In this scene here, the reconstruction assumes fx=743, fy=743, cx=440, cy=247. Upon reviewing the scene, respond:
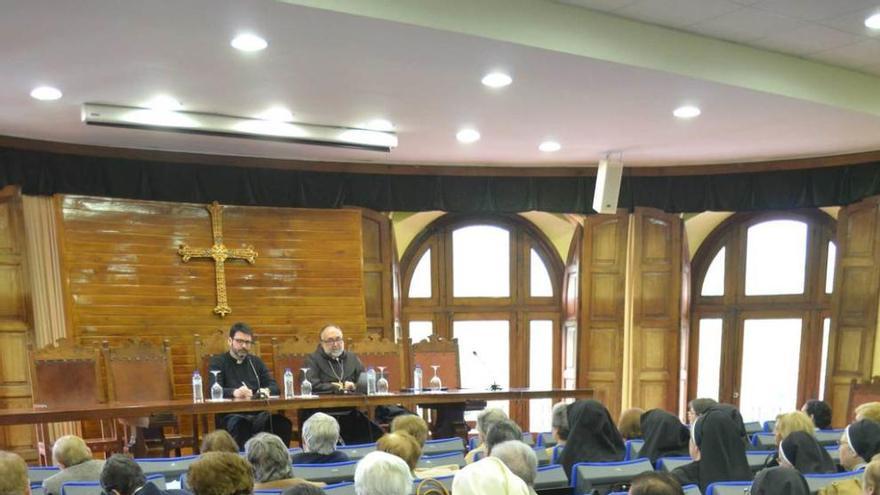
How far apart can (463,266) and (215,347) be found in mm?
3965

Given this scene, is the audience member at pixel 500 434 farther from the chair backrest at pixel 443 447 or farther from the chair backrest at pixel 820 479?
the chair backrest at pixel 820 479

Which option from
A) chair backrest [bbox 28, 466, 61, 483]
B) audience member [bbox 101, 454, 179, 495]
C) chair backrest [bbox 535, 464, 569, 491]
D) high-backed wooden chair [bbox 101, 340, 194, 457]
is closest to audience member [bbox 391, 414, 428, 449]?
chair backrest [bbox 535, 464, 569, 491]

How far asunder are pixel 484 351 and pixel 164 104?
5716 millimetres

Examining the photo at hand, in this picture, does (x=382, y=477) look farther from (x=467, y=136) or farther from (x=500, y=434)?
(x=467, y=136)

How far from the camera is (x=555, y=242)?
33.2 ft

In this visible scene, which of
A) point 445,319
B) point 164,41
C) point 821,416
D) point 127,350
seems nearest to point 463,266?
point 445,319

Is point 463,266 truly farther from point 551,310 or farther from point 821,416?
point 821,416

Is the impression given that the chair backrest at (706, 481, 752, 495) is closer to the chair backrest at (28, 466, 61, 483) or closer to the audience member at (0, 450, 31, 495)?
the audience member at (0, 450, 31, 495)

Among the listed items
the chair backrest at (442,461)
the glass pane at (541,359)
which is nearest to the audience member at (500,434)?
the chair backrest at (442,461)

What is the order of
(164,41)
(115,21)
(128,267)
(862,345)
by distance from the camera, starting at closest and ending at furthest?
1. (115,21)
2. (164,41)
3. (128,267)
4. (862,345)

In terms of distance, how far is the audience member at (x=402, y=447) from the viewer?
130 inches

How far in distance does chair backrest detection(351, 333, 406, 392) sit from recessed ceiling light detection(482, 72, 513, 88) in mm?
3285

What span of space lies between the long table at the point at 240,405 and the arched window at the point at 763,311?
402 cm

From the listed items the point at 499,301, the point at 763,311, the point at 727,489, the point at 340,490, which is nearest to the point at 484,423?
the point at 340,490
